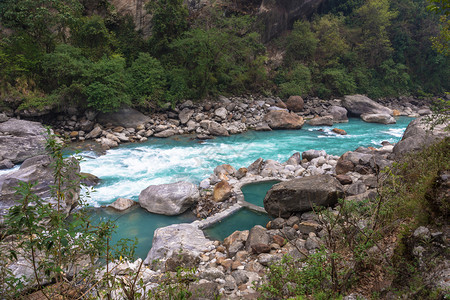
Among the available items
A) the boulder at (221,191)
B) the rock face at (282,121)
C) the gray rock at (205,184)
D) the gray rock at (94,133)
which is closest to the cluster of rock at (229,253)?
the boulder at (221,191)

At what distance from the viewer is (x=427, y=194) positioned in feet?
9.30

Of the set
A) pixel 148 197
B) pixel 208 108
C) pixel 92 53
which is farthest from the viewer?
pixel 208 108

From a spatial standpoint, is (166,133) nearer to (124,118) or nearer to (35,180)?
(124,118)

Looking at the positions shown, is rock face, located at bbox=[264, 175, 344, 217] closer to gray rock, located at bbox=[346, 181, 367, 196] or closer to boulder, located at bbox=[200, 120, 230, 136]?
gray rock, located at bbox=[346, 181, 367, 196]

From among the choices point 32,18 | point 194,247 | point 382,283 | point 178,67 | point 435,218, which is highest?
point 32,18

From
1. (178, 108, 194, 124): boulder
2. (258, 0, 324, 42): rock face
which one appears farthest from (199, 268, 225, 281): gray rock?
(258, 0, 324, 42): rock face

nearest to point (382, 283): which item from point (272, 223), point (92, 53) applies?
point (272, 223)

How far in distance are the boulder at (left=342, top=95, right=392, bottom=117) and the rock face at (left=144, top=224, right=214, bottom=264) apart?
16700 millimetres

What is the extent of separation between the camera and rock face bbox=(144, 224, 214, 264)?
4.99m

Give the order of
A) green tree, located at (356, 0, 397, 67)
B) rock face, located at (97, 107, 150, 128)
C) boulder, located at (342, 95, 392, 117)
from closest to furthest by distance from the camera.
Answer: rock face, located at (97, 107, 150, 128), boulder, located at (342, 95, 392, 117), green tree, located at (356, 0, 397, 67)

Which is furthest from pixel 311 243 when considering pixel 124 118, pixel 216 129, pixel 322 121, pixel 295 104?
pixel 295 104

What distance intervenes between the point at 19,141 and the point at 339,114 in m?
16.8

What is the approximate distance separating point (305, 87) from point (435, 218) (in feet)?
63.0

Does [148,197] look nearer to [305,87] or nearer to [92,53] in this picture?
[92,53]
